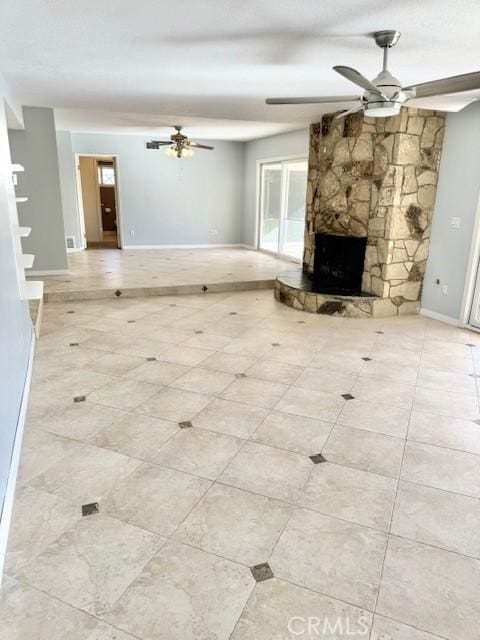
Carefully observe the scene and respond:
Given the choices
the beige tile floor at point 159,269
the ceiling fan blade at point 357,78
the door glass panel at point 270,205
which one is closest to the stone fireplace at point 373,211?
the beige tile floor at point 159,269

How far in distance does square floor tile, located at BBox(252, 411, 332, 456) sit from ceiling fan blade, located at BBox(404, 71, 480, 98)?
8.36ft

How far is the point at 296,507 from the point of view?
229 cm

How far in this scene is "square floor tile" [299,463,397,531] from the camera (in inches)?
88.2

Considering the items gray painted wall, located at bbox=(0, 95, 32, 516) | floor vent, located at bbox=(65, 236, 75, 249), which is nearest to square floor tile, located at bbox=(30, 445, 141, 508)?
gray painted wall, located at bbox=(0, 95, 32, 516)

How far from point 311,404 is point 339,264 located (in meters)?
3.54

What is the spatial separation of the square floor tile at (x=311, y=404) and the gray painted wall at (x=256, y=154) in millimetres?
6168

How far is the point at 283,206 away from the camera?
9.42 metres

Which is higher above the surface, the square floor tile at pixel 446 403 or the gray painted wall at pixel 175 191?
the gray painted wall at pixel 175 191

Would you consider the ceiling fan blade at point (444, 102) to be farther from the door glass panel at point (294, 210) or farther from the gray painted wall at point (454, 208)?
the door glass panel at point (294, 210)

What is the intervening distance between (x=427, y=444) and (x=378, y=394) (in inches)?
29.5

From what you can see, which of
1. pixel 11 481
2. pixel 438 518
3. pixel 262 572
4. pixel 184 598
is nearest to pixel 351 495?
pixel 438 518

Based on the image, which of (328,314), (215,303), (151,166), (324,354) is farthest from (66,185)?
(324,354)

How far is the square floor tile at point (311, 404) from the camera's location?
326 centimetres

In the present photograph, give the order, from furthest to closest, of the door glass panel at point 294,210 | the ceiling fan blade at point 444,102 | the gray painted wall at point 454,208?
the door glass panel at point 294,210
the gray painted wall at point 454,208
the ceiling fan blade at point 444,102
